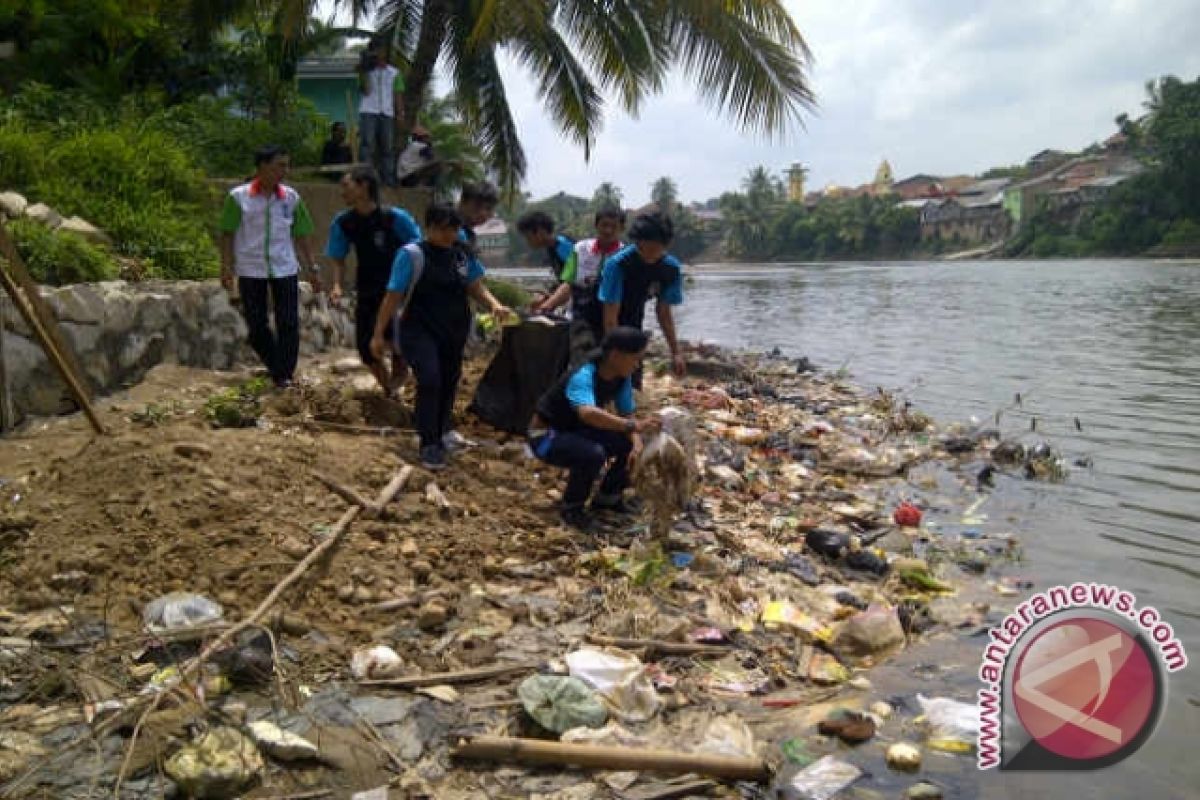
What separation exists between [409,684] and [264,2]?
885 cm

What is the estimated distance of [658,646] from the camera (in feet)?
11.1

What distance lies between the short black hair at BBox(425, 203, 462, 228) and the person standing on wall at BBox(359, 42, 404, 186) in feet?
19.3

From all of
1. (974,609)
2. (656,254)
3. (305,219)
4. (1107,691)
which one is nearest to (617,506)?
(656,254)

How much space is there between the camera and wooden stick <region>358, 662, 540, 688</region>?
298 centimetres

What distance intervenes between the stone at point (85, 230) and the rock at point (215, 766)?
4.68 m

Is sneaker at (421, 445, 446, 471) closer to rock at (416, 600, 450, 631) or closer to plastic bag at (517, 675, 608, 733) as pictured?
rock at (416, 600, 450, 631)

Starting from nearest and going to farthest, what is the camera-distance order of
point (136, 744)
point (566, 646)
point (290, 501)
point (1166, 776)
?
1. point (136, 744)
2. point (1166, 776)
3. point (566, 646)
4. point (290, 501)

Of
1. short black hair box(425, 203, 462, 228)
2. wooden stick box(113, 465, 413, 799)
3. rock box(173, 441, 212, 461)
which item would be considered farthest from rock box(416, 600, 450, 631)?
short black hair box(425, 203, 462, 228)

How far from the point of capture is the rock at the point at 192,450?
3975 mm

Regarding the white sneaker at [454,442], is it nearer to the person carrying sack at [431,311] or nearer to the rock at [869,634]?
the person carrying sack at [431,311]

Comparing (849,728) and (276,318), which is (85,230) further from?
(849,728)

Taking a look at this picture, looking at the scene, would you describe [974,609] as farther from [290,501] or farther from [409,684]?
[290,501]

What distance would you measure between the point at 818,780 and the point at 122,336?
4852 mm

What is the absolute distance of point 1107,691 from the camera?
293 centimetres
